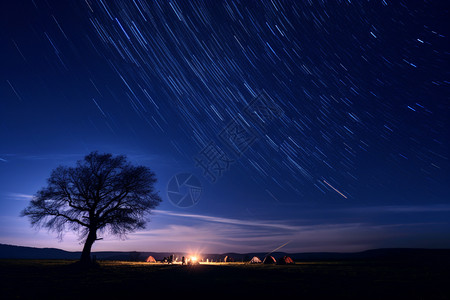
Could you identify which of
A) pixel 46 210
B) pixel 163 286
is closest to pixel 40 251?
pixel 46 210

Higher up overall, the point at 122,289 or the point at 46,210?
the point at 46,210

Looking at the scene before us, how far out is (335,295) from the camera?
12828 mm

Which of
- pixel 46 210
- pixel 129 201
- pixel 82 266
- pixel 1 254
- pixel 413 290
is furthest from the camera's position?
pixel 1 254

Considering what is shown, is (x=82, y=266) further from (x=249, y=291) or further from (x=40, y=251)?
(x=40, y=251)

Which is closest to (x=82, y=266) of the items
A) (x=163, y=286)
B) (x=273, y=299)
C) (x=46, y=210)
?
(x=46, y=210)

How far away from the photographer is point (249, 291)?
13.6 meters

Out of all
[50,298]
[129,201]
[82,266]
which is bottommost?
[50,298]

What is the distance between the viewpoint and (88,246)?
28.1 m

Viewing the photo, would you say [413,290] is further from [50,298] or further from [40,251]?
[40,251]

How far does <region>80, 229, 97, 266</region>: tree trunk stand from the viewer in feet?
87.8

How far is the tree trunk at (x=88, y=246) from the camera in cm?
2677

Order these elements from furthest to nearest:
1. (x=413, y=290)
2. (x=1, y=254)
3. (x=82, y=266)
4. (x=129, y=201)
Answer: (x=1, y=254) < (x=129, y=201) < (x=82, y=266) < (x=413, y=290)

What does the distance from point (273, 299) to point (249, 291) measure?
2.25 metres

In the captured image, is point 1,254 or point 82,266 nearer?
point 82,266
